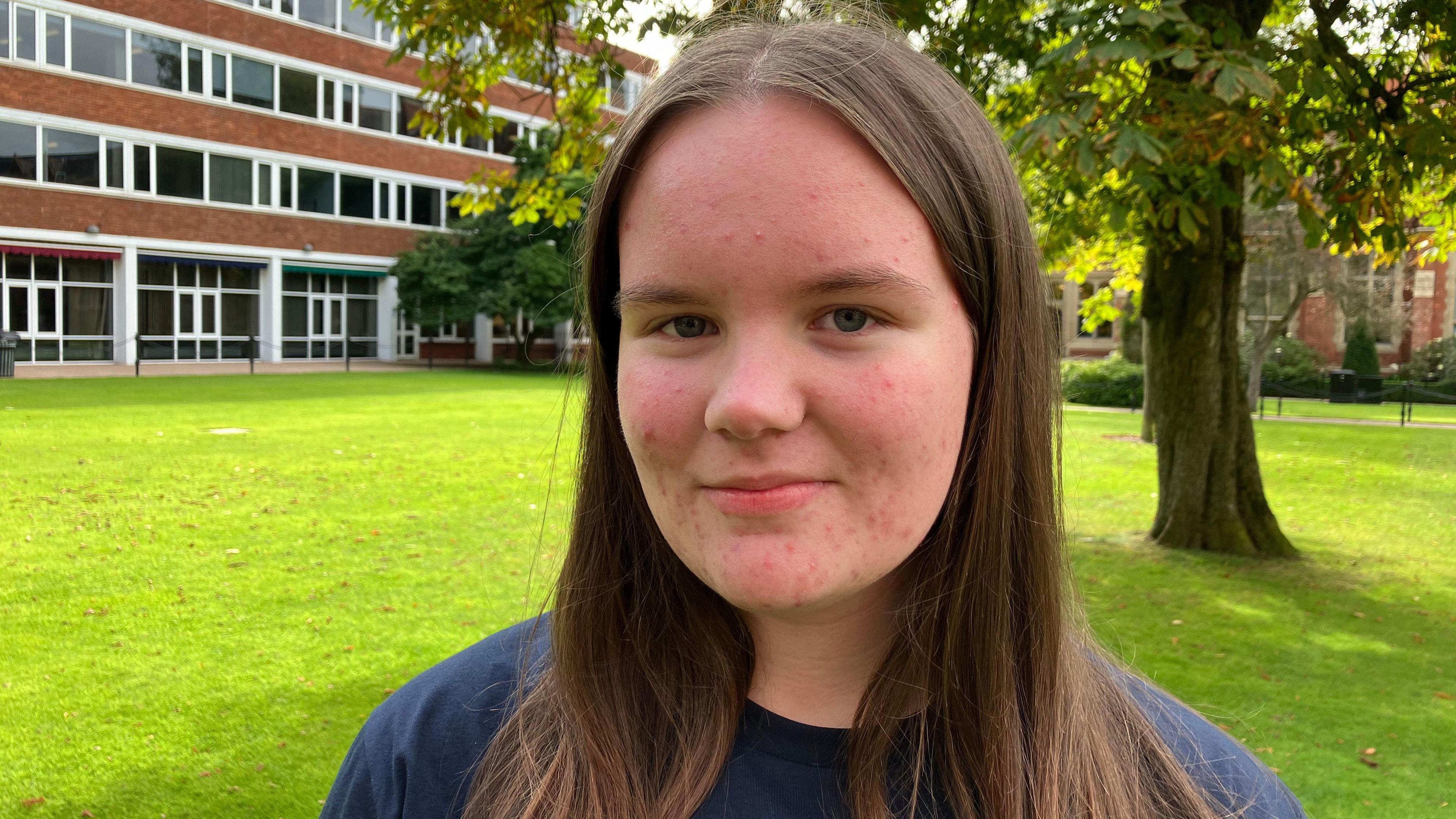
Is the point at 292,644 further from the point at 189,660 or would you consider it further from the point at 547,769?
the point at 547,769

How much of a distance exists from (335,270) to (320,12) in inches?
312

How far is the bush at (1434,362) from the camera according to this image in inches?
1265

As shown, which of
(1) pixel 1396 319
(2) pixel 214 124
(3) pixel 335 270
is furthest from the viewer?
(3) pixel 335 270

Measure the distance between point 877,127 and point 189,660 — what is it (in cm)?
551

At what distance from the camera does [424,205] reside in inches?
1465

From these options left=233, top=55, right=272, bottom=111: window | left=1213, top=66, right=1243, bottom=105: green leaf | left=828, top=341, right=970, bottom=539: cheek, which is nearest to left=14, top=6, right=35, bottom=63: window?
left=233, top=55, right=272, bottom=111: window

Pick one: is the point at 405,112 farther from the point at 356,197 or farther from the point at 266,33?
the point at 266,33

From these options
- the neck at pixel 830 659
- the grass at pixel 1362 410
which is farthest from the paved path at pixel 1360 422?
the neck at pixel 830 659

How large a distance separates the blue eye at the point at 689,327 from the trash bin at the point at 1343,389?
1280 inches

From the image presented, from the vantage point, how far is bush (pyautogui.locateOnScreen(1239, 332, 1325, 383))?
32125 mm

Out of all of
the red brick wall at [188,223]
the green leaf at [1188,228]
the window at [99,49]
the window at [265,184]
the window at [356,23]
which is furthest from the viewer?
the window at [356,23]

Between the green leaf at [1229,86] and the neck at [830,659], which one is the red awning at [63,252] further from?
the neck at [830,659]

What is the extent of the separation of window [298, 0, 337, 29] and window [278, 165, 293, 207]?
458 cm

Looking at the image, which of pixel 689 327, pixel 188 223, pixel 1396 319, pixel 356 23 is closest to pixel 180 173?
pixel 188 223
